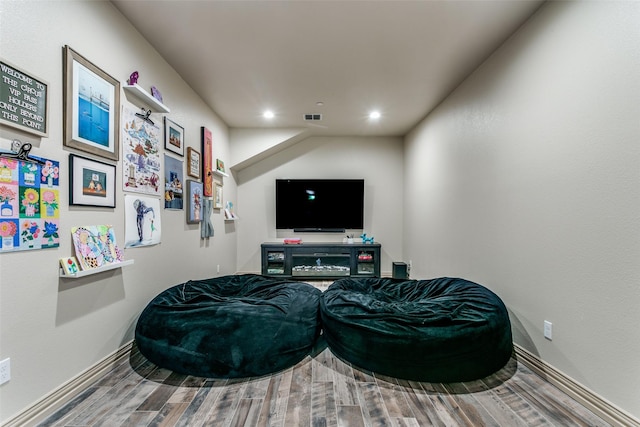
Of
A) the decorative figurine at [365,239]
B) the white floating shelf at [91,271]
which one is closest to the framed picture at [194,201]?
the white floating shelf at [91,271]

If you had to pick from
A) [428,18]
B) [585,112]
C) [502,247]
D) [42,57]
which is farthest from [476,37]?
[42,57]

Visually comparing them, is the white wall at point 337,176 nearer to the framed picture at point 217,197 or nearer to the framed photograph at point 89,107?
the framed picture at point 217,197

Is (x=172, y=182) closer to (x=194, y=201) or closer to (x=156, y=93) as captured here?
(x=194, y=201)

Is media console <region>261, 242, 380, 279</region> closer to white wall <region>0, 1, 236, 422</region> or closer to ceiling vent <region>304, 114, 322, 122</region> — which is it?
ceiling vent <region>304, 114, 322, 122</region>

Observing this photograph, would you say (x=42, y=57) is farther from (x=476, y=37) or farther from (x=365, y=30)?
(x=476, y=37)

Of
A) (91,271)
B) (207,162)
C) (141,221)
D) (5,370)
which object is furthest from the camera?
(207,162)

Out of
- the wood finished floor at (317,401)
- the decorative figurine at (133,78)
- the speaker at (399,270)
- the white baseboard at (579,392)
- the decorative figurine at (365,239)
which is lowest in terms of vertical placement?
the wood finished floor at (317,401)

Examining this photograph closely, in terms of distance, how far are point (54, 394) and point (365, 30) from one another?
317 centimetres

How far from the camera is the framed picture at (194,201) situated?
2965mm

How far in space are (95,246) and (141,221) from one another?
18.3 inches

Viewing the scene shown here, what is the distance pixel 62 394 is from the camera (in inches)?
60.6

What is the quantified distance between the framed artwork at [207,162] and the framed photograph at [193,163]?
130 millimetres

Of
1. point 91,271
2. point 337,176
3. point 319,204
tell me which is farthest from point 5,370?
point 337,176

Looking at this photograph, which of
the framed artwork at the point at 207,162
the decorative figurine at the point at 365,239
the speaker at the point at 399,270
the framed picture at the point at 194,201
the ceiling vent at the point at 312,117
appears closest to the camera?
the framed picture at the point at 194,201
